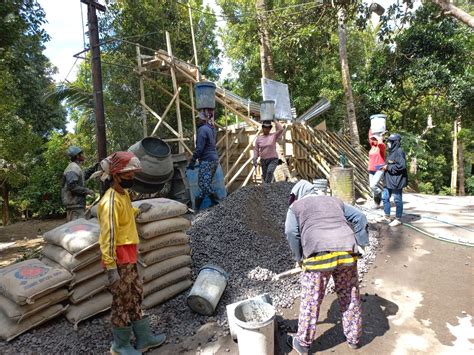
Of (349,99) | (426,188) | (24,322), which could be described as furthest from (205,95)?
(426,188)

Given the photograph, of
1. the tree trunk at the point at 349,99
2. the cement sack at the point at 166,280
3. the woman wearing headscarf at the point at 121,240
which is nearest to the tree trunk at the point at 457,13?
the woman wearing headscarf at the point at 121,240

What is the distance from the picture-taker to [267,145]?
6266 mm

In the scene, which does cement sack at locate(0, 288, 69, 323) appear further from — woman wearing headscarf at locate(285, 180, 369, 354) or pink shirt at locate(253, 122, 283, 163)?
pink shirt at locate(253, 122, 283, 163)

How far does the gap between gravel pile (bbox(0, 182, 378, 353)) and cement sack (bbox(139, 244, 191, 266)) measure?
44 centimetres

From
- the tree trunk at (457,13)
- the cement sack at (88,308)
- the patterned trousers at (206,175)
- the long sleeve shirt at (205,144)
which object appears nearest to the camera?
the cement sack at (88,308)

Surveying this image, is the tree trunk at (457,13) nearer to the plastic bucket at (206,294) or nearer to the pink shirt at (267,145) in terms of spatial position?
the pink shirt at (267,145)

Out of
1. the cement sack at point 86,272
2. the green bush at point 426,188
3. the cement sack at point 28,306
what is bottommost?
the green bush at point 426,188

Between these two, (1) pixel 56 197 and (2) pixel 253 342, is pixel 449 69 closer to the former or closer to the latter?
(2) pixel 253 342

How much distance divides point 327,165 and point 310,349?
6668mm

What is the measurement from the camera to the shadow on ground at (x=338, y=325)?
2.76 metres

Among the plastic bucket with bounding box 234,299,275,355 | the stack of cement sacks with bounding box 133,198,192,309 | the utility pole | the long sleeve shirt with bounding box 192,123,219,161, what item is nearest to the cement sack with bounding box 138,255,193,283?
the stack of cement sacks with bounding box 133,198,192,309

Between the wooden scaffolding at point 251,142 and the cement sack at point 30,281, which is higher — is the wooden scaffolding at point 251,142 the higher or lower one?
the higher one

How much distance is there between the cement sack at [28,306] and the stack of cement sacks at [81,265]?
4.1 inches

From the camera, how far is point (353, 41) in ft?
54.1
